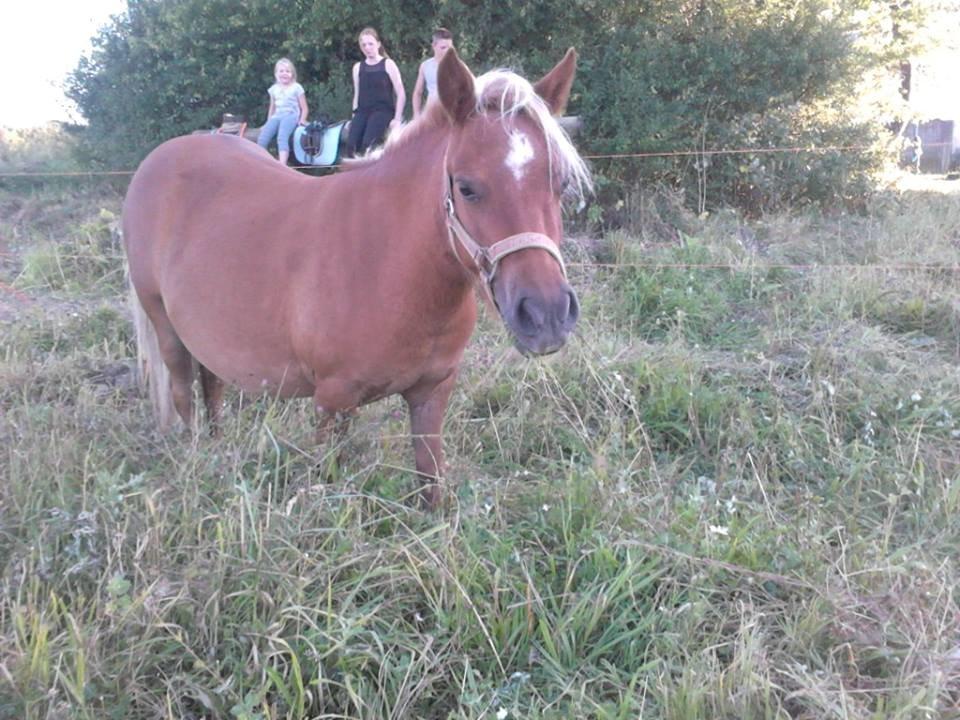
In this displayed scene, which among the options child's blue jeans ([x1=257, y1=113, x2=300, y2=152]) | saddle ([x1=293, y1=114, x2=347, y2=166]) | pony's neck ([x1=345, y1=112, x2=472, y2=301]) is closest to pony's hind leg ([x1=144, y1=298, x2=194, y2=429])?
pony's neck ([x1=345, y1=112, x2=472, y2=301])

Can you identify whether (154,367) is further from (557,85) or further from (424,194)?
(557,85)

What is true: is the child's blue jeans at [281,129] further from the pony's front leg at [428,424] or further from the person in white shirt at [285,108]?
the pony's front leg at [428,424]

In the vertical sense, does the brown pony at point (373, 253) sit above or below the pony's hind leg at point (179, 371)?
above

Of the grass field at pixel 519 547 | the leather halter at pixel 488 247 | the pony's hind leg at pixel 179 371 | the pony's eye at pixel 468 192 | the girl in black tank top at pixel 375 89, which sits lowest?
the grass field at pixel 519 547

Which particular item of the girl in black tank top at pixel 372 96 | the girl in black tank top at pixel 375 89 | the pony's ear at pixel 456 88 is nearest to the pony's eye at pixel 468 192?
the pony's ear at pixel 456 88

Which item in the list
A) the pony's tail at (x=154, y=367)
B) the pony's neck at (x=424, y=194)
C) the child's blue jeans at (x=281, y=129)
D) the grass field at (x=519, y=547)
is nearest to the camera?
the grass field at (x=519, y=547)

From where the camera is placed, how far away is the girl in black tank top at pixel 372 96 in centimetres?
662

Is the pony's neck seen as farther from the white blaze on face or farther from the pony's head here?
the white blaze on face

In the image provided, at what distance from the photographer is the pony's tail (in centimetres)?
385

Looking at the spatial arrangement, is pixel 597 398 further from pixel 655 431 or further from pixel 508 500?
pixel 508 500

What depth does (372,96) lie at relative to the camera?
6738mm

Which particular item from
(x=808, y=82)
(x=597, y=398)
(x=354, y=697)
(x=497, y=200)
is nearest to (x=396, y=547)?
(x=354, y=697)

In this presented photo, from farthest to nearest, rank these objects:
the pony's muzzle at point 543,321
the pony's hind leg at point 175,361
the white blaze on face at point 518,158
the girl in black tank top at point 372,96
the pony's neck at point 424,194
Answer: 1. the girl in black tank top at point 372,96
2. the pony's hind leg at point 175,361
3. the pony's neck at point 424,194
4. the white blaze on face at point 518,158
5. the pony's muzzle at point 543,321

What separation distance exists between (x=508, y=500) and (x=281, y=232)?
4.43ft
